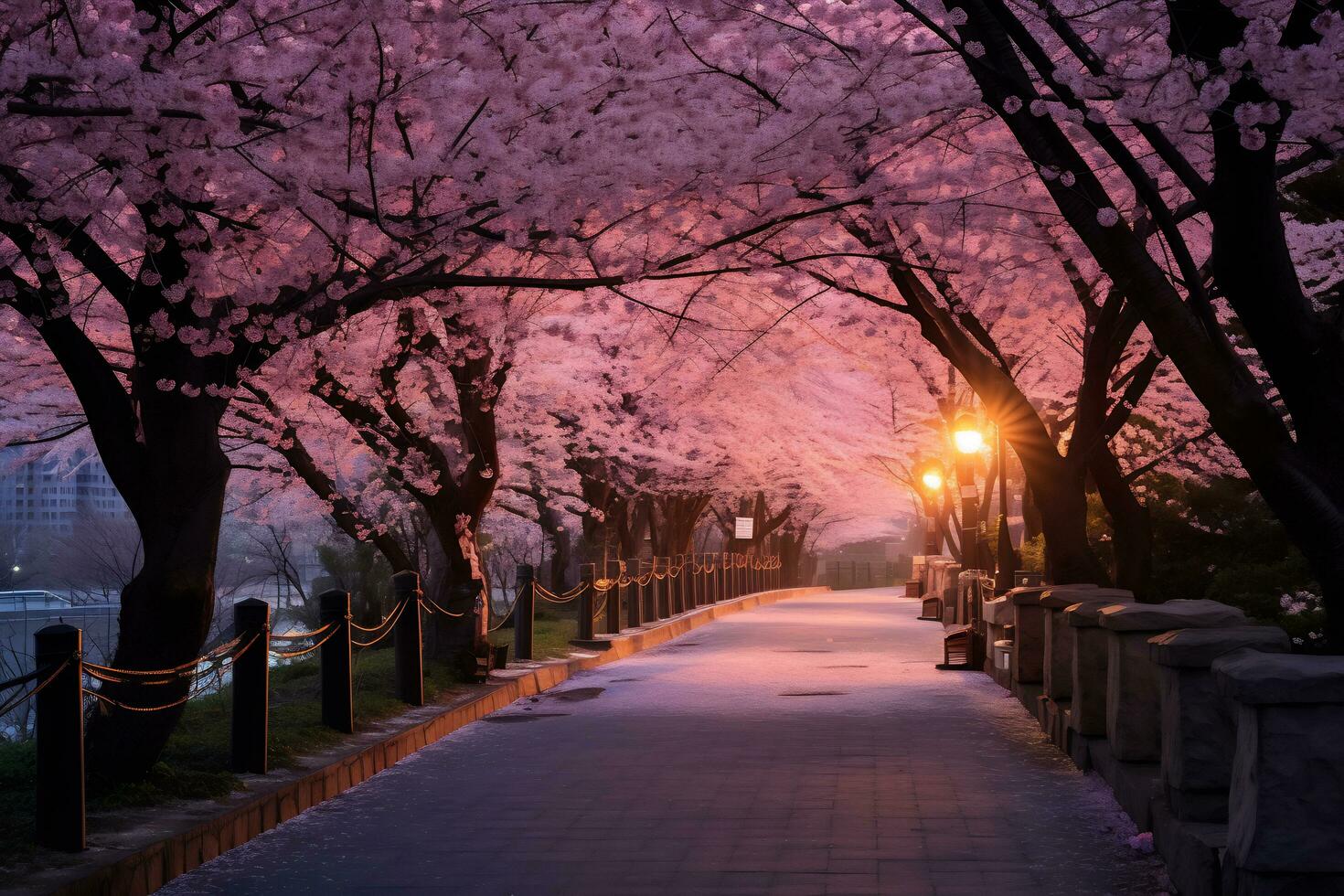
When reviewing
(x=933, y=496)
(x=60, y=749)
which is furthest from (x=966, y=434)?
(x=933, y=496)

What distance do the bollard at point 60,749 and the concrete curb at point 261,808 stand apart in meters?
0.25

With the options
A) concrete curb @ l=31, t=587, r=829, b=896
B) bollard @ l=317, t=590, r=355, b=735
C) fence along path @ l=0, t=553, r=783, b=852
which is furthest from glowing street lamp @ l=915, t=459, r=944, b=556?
bollard @ l=317, t=590, r=355, b=735

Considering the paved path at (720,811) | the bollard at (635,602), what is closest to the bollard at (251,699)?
the paved path at (720,811)

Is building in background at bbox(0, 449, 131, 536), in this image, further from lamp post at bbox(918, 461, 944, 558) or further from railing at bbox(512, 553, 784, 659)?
railing at bbox(512, 553, 784, 659)

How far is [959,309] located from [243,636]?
442 inches

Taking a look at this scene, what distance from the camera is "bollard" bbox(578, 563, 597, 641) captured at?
2302cm

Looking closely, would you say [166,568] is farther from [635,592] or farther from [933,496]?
[933,496]

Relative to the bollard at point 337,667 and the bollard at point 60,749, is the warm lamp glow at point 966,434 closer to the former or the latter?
the bollard at point 337,667

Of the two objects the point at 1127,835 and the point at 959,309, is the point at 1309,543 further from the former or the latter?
the point at 959,309

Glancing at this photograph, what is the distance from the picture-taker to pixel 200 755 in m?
10.7

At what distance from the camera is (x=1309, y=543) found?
7.63 meters

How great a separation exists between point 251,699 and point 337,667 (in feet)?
7.07

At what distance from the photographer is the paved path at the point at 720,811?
24.5 feet

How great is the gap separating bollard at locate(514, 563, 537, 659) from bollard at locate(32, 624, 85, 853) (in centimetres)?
1176
